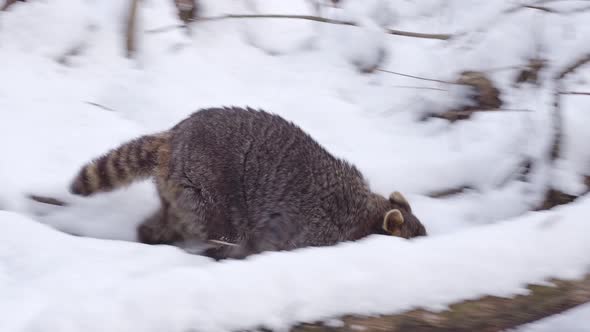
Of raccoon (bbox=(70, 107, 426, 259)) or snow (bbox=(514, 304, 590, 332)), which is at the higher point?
raccoon (bbox=(70, 107, 426, 259))

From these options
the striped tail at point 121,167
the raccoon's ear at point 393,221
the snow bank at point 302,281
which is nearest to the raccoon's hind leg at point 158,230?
the striped tail at point 121,167

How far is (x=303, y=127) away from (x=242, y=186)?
65.3 inches

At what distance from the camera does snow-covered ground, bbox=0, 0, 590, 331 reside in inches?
110

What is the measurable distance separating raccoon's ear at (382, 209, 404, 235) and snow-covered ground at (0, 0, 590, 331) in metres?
0.42

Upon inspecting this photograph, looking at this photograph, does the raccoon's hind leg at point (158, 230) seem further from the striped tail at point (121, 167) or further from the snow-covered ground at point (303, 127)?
the striped tail at point (121, 167)

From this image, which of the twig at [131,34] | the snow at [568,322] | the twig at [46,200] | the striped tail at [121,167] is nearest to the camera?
the snow at [568,322]

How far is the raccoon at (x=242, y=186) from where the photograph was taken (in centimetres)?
451

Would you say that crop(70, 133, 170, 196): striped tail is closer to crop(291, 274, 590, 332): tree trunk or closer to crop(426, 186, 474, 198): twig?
crop(291, 274, 590, 332): tree trunk

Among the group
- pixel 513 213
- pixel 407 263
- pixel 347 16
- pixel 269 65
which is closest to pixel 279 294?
pixel 407 263

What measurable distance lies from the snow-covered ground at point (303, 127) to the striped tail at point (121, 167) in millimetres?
355

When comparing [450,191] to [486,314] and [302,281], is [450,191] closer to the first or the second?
[486,314]

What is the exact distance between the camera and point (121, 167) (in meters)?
4.52

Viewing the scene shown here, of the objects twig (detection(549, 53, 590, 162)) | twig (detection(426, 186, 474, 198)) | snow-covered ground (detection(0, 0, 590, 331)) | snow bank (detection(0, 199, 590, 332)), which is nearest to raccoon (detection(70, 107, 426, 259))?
snow-covered ground (detection(0, 0, 590, 331))

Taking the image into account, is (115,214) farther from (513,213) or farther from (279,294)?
(513,213)
